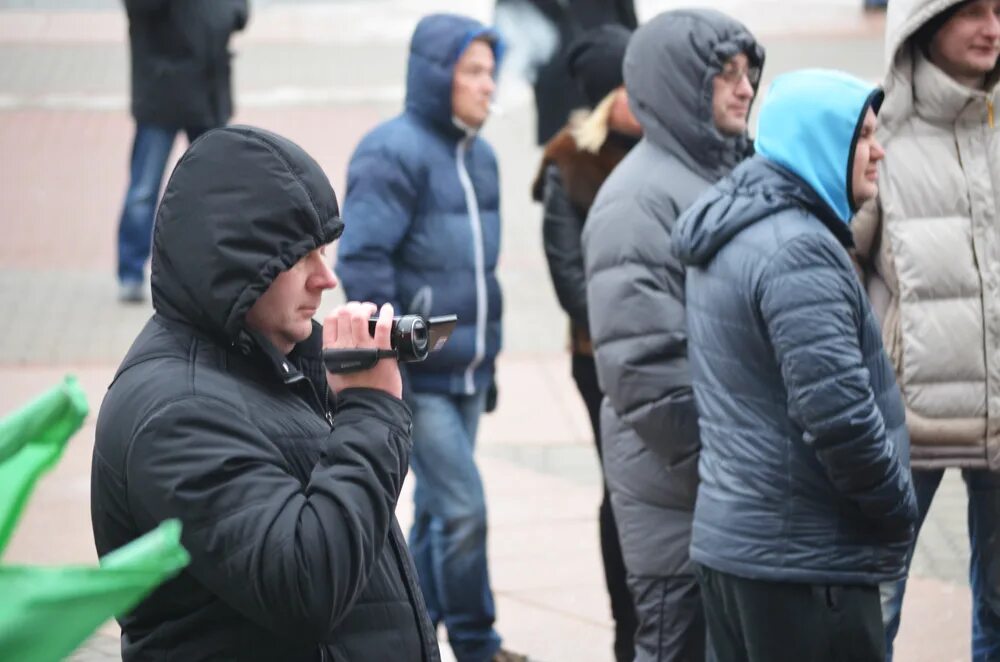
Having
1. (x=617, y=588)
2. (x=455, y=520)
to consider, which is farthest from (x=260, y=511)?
(x=617, y=588)

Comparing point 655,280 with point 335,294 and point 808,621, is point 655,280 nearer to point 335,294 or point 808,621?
point 808,621

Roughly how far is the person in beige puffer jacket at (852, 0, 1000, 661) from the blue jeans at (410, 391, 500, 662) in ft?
4.21

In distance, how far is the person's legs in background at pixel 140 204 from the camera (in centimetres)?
1027

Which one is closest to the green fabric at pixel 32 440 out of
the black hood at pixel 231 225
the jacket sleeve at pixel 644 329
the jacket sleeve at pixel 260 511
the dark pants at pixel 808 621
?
the jacket sleeve at pixel 260 511

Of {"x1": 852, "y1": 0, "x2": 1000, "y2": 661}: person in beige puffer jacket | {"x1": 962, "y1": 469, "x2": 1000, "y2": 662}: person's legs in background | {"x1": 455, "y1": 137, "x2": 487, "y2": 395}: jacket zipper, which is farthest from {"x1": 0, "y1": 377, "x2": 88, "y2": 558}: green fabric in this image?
{"x1": 455, "y1": 137, "x2": 487, "y2": 395}: jacket zipper

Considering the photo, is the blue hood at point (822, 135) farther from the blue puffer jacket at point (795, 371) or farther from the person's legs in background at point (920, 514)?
the person's legs in background at point (920, 514)

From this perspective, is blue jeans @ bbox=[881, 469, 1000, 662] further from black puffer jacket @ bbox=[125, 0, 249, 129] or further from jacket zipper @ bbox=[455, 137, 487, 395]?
black puffer jacket @ bbox=[125, 0, 249, 129]

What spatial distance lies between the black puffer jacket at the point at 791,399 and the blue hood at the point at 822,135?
17 mm

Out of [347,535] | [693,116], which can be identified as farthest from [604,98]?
[347,535]

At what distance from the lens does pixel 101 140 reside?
14555mm

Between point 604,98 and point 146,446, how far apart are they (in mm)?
3859

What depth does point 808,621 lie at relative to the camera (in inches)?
157

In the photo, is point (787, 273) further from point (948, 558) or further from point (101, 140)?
point (101, 140)

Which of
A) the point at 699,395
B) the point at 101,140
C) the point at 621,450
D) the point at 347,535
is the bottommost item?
the point at 101,140
